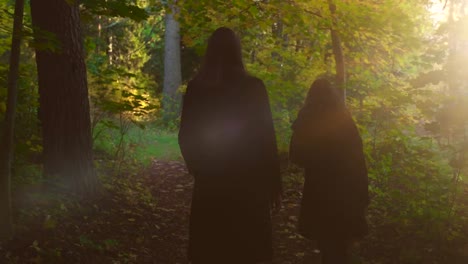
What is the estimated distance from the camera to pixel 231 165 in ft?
11.0

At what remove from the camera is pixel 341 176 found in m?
4.37

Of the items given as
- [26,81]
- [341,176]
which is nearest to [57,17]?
[26,81]

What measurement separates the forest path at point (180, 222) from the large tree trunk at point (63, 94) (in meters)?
1.36

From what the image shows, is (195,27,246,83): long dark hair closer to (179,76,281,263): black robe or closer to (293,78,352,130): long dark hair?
(179,76,281,263): black robe

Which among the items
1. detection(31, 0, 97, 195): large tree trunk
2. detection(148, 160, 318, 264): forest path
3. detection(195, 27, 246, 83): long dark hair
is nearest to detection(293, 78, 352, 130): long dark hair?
detection(195, 27, 246, 83): long dark hair

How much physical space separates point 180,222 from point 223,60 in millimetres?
4113

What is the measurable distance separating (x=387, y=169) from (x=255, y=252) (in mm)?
3397

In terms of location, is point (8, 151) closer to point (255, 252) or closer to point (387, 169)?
point (255, 252)

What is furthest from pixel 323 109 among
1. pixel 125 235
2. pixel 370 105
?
pixel 370 105

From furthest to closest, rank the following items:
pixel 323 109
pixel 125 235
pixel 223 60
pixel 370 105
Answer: pixel 370 105, pixel 125 235, pixel 323 109, pixel 223 60

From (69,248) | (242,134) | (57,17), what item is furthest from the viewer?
(57,17)

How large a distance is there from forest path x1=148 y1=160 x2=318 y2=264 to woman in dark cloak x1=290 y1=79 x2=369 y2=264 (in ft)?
4.42

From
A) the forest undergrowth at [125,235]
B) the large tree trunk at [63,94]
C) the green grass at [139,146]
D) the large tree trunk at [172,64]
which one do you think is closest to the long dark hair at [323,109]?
the forest undergrowth at [125,235]

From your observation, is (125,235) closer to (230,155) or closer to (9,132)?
(9,132)
